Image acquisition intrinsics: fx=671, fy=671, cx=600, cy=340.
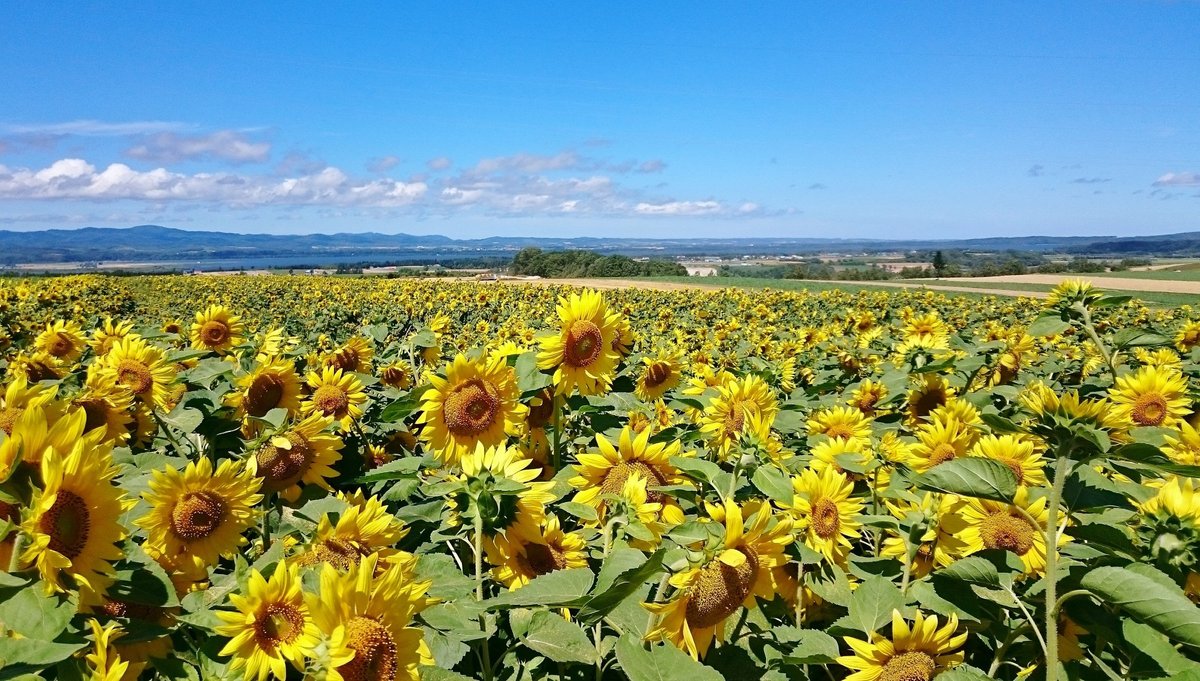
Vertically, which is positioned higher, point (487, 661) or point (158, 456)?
Result: point (158, 456)

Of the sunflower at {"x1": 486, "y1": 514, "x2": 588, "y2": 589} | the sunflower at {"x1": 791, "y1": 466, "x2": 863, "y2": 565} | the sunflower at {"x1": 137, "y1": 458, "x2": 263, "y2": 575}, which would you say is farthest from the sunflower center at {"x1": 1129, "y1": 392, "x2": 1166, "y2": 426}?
the sunflower at {"x1": 137, "y1": 458, "x2": 263, "y2": 575}

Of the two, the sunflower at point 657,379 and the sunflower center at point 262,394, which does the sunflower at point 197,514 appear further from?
the sunflower at point 657,379

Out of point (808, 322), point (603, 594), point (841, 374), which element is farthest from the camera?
point (808, 322)

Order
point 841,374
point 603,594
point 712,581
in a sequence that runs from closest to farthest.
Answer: point 603,594
point 712,581
point 841,374

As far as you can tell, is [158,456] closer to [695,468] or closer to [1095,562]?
[695,468]

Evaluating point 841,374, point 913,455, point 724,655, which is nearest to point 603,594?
point 724,655

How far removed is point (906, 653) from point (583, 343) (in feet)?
4.11

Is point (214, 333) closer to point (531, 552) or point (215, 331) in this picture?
point (215, 331)

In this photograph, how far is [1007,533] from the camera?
1826 millimetres

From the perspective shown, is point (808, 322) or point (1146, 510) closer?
point (1146, 510)

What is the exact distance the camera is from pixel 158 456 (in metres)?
2.08

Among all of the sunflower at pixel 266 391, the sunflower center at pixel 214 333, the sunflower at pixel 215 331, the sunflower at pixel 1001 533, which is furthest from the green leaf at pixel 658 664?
the sunflower center at pixel 214 333

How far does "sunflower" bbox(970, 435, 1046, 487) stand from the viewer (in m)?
2.05

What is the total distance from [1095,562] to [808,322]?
1396 cm
